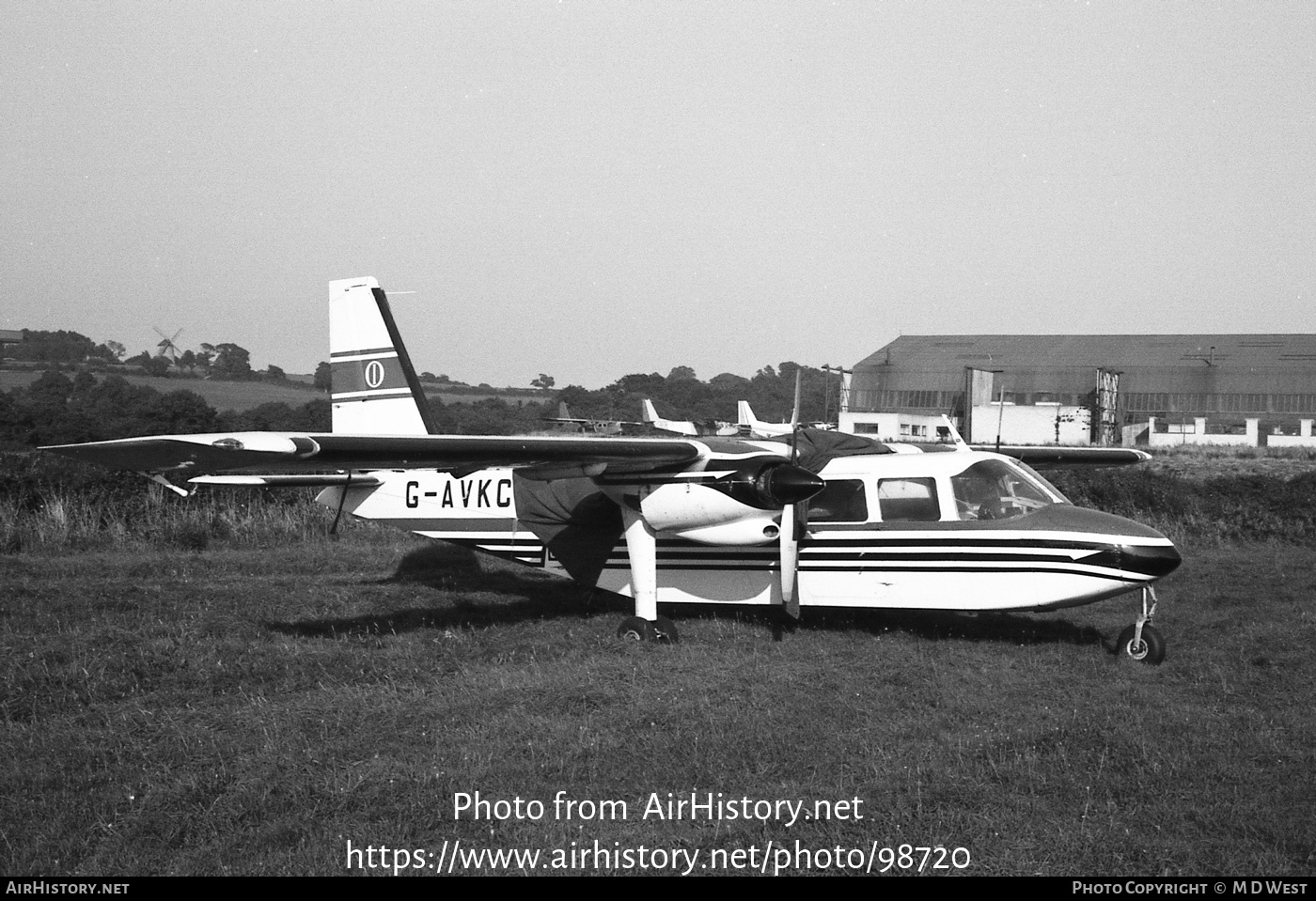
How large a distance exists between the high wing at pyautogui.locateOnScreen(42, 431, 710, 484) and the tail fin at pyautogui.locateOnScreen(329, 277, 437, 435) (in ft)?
7.39

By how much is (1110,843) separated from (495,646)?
19.6ft

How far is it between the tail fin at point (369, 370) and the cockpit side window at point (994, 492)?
237 inches

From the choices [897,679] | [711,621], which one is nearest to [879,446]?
[711,621]

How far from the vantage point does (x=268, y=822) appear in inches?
214

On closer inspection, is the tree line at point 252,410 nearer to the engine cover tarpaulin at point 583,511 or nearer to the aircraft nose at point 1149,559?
the engine cover tarpaulin at point 583,511

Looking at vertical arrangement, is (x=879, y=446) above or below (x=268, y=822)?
above

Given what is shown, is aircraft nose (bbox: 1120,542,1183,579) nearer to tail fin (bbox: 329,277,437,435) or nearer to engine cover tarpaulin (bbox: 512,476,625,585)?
engine cover tarpaulin (bbox: 512,476,625,585)

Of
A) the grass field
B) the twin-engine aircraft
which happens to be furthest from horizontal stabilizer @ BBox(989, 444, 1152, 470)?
the twin-engine aircraft

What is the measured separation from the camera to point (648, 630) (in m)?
10.1

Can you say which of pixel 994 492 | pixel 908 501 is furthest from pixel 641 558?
pixel 994 492

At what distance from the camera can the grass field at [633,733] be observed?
5.27 meters

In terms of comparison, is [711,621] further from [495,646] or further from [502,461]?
[502,461]

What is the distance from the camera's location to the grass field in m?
5.27

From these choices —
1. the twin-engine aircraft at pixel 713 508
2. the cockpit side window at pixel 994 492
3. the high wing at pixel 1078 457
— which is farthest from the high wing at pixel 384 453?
the high wing at pixel 1078 457
